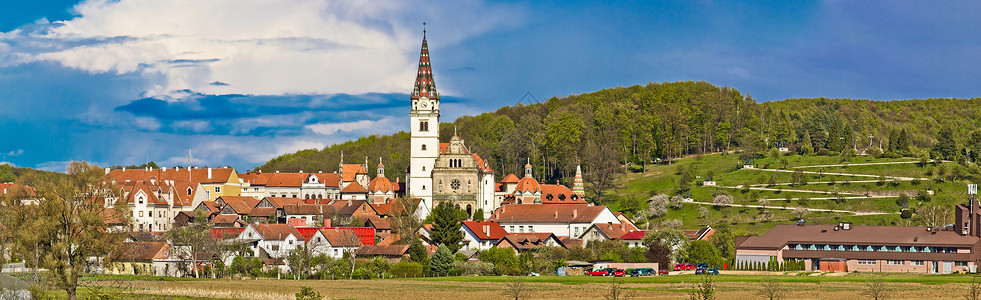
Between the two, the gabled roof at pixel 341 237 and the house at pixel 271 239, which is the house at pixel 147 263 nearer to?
the house at pixel 271 239

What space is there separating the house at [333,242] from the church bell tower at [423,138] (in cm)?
2857

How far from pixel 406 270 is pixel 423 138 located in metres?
47.8

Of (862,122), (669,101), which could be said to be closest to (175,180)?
(669,101)

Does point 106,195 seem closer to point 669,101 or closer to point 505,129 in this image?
point 505,129

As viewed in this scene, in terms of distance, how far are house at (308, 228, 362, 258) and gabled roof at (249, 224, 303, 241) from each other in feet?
8.08

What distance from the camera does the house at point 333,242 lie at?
294ft

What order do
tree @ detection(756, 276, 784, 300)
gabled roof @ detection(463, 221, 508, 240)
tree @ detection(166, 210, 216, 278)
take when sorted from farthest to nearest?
gabled roof @ detection(463, 221, 508, 240) → tree @ detection(166, 210, 216, 278) → tree @ detection(756, 276, 784, 300)

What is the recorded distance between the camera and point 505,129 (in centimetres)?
15150

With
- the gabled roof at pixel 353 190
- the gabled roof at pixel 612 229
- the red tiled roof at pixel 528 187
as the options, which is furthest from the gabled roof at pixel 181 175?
the gabled roof at pixel 612 229

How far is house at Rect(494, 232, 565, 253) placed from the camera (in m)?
93.2

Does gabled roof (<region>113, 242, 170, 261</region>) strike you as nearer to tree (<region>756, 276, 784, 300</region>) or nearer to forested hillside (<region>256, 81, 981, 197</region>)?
tree (<region>756, 276, 784, 300</region>)

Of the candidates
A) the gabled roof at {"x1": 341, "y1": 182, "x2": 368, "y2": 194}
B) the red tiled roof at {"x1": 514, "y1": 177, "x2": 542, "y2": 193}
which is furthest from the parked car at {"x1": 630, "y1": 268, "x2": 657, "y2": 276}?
the gabled roof at {"x1": 341, "y1": 182, "x2": 368, "y2": 194}

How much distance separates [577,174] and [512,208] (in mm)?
19182

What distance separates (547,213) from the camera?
10812 cm
